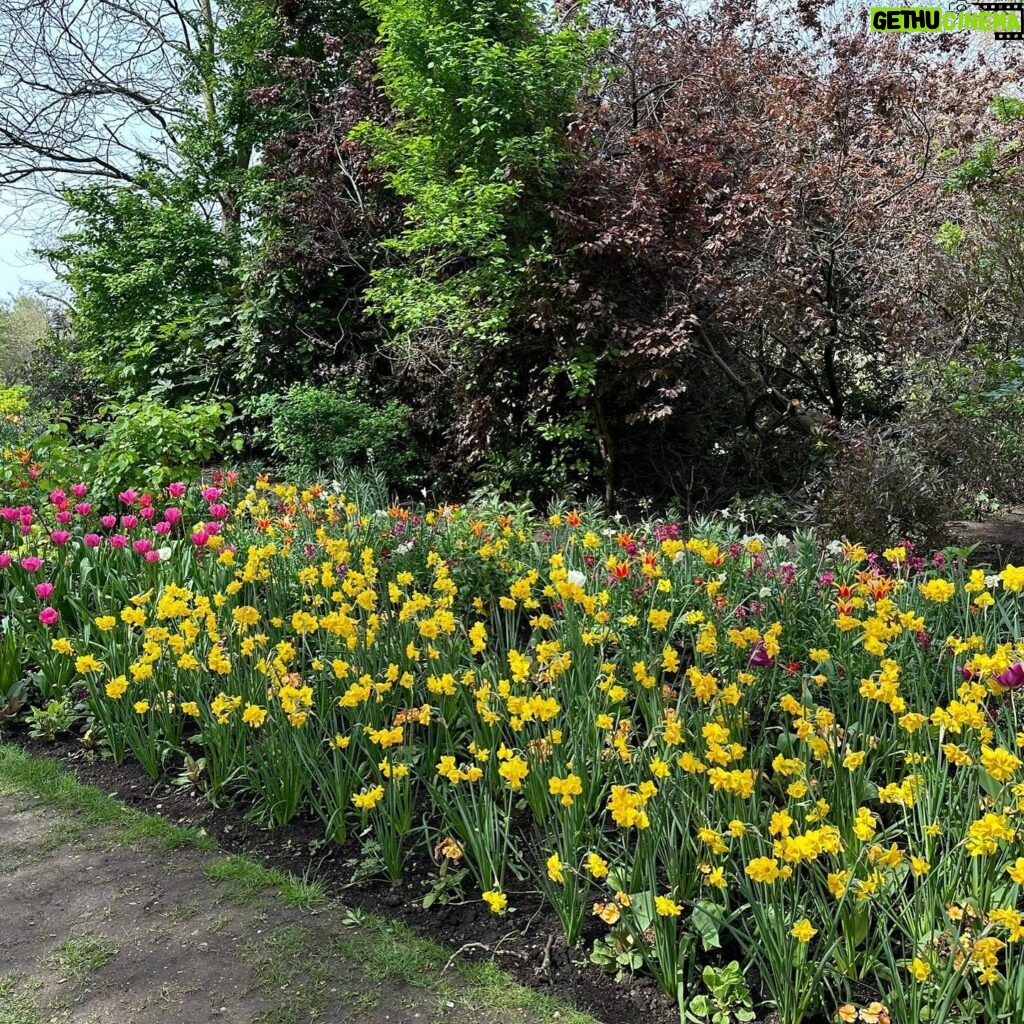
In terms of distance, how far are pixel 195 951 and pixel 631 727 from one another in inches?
46.7

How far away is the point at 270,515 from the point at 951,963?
358 centimetres

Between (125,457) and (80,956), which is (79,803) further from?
(125,457)

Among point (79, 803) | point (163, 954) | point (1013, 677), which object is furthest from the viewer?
point (79, 803)

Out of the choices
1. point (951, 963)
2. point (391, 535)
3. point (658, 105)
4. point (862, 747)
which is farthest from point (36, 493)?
point (658, 105)

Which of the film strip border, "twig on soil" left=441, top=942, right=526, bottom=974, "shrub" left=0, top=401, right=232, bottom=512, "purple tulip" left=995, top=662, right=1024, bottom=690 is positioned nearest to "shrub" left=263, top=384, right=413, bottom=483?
"shrub" left=0, top=401, right=232, bottom=512

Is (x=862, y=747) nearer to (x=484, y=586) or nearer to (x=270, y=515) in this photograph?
(x=484, y=586)

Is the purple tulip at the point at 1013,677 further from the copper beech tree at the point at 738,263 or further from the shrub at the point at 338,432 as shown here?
the shrub at the point at 338,432

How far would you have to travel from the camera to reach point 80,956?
2072 mm

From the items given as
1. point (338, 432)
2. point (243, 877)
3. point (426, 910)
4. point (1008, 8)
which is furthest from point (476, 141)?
point (1008, 8)

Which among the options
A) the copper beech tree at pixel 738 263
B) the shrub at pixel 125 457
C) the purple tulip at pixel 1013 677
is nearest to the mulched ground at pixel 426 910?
the purple tulip at pixel 1013 677

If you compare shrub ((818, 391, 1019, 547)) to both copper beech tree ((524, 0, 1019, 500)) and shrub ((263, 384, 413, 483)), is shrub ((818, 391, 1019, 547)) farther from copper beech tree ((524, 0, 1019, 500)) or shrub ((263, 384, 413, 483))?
shrub ((263, 384, 413, 483))

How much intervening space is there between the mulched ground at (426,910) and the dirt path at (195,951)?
61 mm

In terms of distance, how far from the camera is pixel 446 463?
7582mm

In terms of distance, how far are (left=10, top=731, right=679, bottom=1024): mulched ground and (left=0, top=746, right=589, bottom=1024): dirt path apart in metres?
0.06
